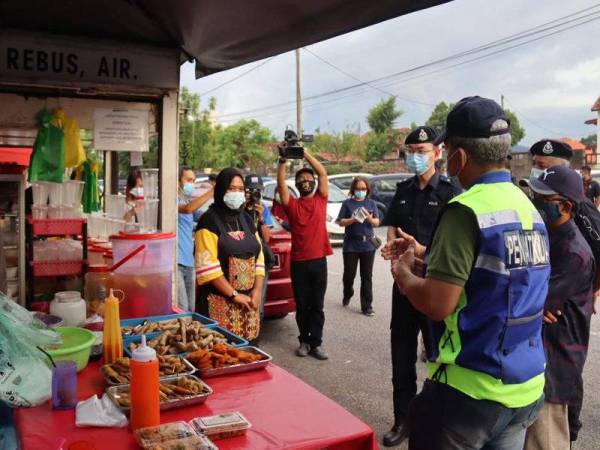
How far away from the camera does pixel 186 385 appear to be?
6.95 ft

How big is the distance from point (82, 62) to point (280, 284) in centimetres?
341

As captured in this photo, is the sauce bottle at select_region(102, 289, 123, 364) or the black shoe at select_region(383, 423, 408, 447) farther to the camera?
the black shoe at select_region(383, 423, 408, 447)

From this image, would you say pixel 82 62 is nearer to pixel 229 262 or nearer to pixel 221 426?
pixel 229 262

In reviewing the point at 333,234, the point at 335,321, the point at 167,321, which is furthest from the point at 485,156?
the point at 333,234

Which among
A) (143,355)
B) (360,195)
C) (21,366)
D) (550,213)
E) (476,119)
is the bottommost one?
(21,366)

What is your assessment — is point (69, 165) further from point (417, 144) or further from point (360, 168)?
point (360, 168)

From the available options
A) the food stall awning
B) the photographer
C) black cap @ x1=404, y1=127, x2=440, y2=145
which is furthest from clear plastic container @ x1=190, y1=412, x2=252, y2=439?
the photographer

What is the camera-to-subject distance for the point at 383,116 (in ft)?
147

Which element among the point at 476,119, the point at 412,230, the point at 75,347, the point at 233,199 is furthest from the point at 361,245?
the point at 476,119

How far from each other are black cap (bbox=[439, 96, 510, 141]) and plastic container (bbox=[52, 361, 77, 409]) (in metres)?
1.62

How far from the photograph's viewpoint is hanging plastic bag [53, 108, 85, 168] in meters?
3.58

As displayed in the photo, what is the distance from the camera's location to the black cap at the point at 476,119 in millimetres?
1873

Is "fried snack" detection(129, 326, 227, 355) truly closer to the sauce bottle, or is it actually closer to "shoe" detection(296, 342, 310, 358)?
the sauce bottle

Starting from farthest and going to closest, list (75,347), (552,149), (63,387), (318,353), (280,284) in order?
1. (280,284)
2. (318,353)
3. (552,149)
4. (75,347)
5. (63,387)
